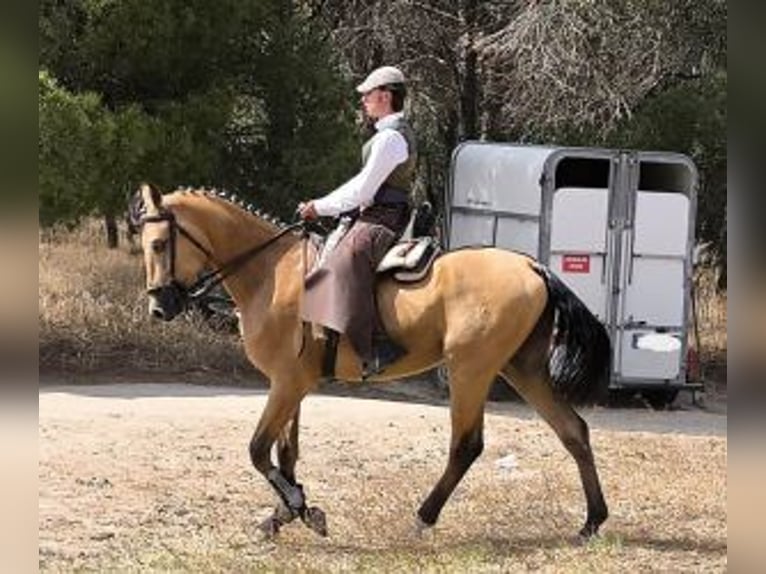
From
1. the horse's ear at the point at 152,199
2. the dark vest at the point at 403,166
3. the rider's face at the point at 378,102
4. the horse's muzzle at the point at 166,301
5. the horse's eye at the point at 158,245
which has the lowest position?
the horse's muzzle at the point at 166,301

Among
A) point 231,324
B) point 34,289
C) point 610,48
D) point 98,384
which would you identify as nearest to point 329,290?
point 34,289

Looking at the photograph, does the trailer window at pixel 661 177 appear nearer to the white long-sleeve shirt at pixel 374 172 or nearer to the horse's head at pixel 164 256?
the white long-sleeve shirt at pixel 374 172

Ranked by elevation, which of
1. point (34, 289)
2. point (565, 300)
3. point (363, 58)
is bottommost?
point (565, 300)

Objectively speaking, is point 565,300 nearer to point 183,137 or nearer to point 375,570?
point 375,570

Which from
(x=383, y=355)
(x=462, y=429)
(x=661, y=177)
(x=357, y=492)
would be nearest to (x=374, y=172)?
(x=383, y=355)

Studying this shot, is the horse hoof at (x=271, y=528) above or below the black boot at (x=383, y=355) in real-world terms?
below

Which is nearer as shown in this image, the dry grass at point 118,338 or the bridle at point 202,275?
the bridle at point 202,275

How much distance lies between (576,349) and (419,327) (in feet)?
3.04

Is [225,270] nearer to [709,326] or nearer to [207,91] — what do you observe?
[207,91]

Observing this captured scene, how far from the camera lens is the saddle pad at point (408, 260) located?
7.23m

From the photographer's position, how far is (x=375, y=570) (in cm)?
625

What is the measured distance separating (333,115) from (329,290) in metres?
9.41

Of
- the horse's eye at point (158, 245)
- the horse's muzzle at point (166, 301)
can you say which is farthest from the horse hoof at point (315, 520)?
the horse's eye at point (158, 245)

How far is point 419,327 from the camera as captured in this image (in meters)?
7.23
